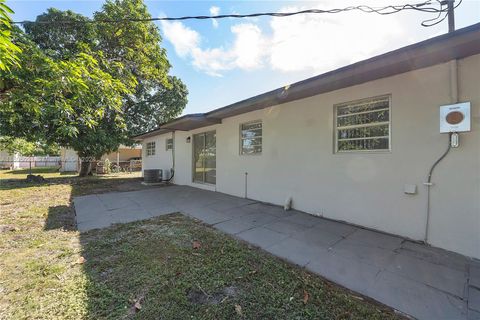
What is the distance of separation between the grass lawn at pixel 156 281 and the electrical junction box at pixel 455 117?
2.66m

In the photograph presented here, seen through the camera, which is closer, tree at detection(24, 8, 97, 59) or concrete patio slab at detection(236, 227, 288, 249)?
concrete patio slab at detection(236, 227, 288, 249)

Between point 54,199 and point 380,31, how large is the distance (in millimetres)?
9485

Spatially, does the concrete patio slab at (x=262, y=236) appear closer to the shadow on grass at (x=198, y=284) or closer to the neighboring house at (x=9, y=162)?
the shadow on grass at (x=198, y=284)

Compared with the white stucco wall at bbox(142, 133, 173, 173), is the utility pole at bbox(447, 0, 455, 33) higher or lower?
higher

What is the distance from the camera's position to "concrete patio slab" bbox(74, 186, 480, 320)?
2.16 m

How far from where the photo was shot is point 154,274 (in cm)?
259

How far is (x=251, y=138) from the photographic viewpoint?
6.70m

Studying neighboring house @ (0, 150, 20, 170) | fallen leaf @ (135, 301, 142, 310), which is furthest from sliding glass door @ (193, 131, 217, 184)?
neighboring house @ (0, 150, 20, 170)

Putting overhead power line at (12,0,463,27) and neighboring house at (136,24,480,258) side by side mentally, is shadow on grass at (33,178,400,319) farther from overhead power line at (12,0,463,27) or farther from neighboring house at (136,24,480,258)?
overhead power line at (12,0,463,27)

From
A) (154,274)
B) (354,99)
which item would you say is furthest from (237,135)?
(154,274)

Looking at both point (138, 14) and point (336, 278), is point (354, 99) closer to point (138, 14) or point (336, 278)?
point (336, 278)

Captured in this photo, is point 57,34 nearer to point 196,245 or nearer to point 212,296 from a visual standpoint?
point 196,245

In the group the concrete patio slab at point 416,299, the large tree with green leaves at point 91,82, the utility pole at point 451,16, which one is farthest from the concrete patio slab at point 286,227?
the utility pole at point 451,16

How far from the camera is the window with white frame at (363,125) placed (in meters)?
3.93
